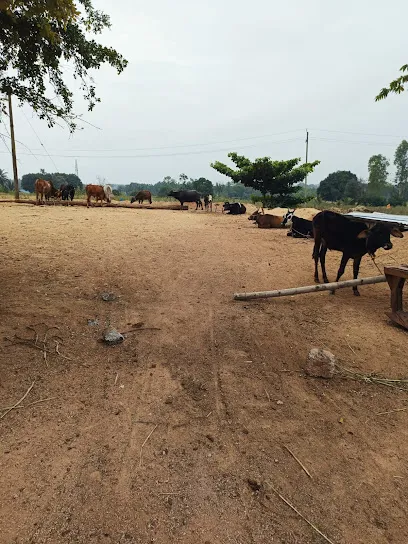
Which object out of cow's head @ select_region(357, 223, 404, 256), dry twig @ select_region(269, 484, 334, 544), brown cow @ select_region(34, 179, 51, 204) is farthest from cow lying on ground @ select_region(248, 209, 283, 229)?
dry twig @ select_region(269, 484, 334, 544)

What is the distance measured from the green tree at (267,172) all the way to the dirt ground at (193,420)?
56.0 feet

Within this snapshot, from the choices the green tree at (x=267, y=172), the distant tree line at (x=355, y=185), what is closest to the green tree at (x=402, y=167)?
the distant tree line at (x=355, y=185)

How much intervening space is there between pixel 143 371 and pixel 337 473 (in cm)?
203

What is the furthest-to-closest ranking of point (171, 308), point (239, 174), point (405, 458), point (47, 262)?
point (239, 174) < point (47, 262) < point (171, 308) < point (405, 458)

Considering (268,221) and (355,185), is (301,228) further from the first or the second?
(355,185)

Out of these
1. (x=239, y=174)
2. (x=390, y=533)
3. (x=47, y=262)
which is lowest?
(x=390, y=533)

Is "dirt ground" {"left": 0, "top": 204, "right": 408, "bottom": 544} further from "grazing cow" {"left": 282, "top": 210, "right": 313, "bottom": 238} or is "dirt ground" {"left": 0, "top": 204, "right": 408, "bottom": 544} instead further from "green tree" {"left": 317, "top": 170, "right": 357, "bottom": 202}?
"green tree" {"left": 317, "top": 170, "right": 357, "bottom": 202}

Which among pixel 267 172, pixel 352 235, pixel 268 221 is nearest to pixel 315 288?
pixel 352 235

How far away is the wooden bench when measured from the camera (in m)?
4.85

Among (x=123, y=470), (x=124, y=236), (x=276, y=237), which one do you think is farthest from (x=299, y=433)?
(x=276, y=237)

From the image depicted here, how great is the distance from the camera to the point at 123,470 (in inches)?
93.9

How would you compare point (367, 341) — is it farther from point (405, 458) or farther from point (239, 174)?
point (239, 174)

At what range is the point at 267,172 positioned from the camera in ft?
71.3

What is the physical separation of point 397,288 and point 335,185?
53067mm
